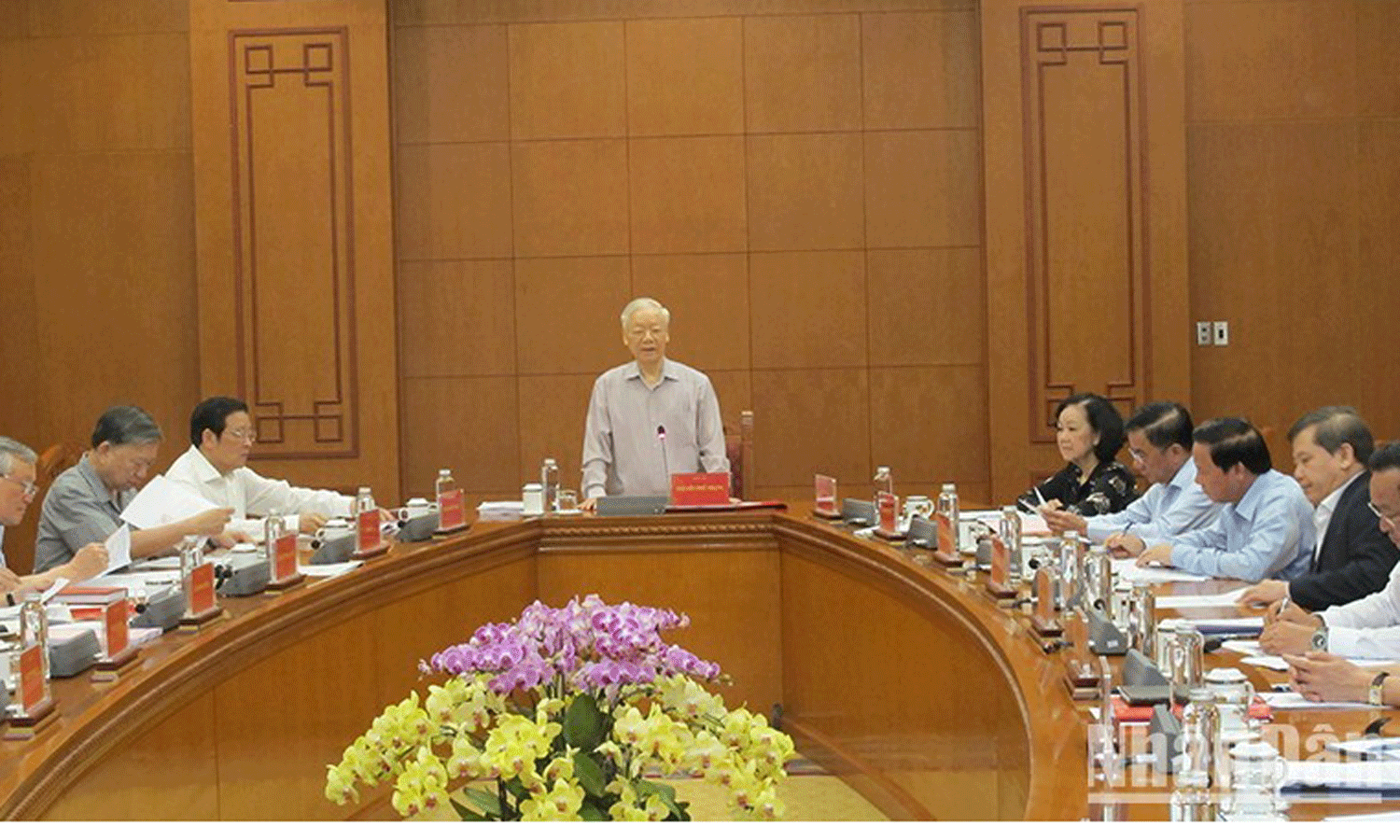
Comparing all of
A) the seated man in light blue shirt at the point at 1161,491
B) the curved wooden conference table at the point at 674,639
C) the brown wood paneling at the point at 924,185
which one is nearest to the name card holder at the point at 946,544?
the curved wooden conference table at the point at 674,639

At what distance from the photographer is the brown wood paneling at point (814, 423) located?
320 inches

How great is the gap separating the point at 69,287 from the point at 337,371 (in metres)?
1.33

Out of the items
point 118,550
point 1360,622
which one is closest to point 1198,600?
point 1360,622

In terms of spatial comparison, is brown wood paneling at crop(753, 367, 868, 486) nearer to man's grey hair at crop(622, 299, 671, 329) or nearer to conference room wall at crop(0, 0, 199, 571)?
man's grey hair at crop(622, 299, 671, 329)

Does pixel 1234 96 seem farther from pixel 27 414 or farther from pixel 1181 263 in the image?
pixel 27 414

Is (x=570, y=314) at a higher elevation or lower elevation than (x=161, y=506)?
higher

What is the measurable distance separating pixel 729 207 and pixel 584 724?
18.8 feet

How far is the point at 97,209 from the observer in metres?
8.21

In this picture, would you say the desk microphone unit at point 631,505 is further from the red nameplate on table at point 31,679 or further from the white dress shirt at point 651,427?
the red nameplate on table at point 31,679

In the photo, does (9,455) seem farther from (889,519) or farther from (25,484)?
(889,519)

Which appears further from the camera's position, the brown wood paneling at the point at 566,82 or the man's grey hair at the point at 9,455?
the brown wood paneling at the point at 566,82

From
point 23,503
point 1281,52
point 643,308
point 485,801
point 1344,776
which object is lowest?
point 485,801

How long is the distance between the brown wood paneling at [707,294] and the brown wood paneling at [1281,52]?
83.1 inches
